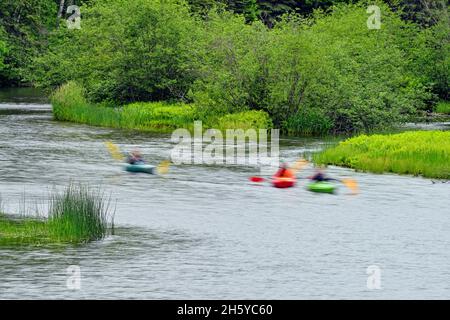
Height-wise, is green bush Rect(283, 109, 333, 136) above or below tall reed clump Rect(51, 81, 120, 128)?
below

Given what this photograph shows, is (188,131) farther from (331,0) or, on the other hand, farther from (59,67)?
(331,0)

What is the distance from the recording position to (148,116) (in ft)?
181

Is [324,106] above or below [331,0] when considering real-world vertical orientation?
below

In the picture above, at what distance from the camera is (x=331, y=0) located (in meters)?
101

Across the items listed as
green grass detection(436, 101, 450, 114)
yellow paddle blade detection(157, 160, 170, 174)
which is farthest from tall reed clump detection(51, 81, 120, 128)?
green grass detection(436, 101, 450, 114)

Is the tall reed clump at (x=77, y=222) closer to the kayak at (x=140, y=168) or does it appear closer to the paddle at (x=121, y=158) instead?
the kayak at (x=140, y=168)

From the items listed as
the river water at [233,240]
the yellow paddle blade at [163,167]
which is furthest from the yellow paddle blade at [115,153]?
the yellow paddle blade at [163,167]

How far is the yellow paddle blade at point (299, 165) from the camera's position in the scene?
36.8m

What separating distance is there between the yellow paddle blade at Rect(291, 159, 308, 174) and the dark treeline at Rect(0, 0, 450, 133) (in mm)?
11554

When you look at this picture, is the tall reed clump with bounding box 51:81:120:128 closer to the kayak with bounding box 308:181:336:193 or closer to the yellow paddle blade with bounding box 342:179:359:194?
the yellow paddle blade with bounding box 342:179:359:194

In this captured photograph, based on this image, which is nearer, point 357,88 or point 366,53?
point 357,88

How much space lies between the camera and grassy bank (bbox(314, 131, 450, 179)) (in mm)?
36281

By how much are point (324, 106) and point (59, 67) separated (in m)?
23.0
